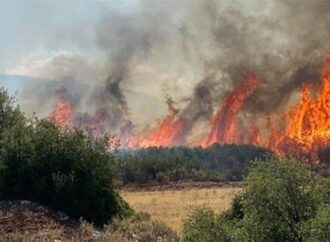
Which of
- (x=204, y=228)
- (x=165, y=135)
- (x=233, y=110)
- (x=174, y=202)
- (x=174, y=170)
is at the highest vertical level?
(x=233, y=110)

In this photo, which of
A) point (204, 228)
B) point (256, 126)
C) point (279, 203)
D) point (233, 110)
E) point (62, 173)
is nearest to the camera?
point (279, 203)

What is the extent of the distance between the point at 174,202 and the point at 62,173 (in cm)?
1752

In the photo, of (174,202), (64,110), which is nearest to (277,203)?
(174,202)

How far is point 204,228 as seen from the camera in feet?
40.6

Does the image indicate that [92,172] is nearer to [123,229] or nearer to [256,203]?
[123,229]

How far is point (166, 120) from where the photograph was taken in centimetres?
11638

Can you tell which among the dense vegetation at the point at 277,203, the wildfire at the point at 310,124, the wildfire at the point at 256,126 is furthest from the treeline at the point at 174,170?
the dense vegetation at the point at 277,203

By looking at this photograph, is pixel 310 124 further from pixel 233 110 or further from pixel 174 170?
pixel 174 170

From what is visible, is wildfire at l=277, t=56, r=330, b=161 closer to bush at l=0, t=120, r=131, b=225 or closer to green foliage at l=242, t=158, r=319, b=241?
bush at l=0, t=120, r=131, b=225

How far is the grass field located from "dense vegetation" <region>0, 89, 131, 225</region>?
4.02 meters

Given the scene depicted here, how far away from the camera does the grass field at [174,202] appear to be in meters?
35.1

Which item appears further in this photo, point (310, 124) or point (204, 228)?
point (310, 124)

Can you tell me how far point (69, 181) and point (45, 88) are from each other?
4482 inches

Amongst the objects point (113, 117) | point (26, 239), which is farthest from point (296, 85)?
point (26, 239)
